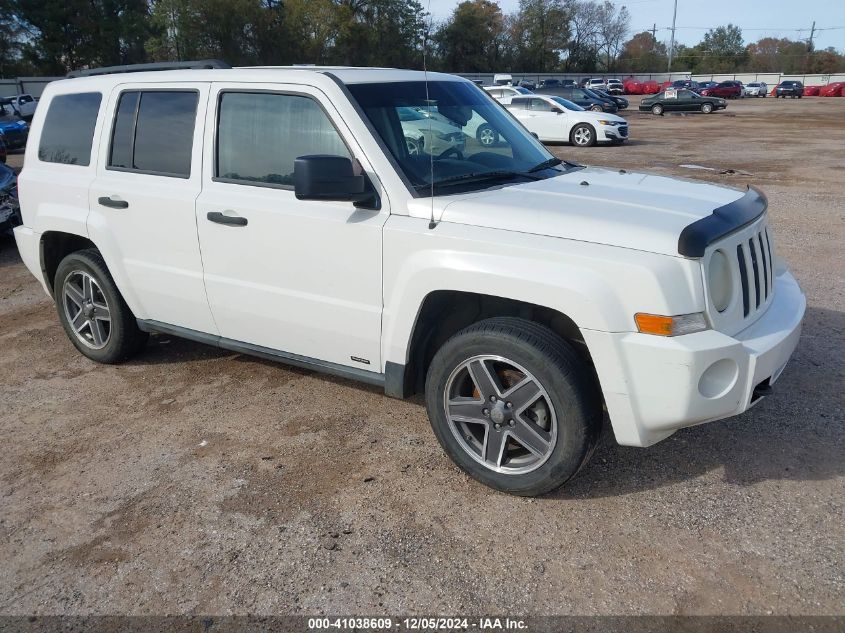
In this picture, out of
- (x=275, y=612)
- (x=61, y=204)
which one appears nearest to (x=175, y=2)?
(x=61, y=204)

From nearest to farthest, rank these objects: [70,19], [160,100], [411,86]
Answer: [411,86] → [160,100] → [70,19]

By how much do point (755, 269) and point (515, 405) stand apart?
134cm

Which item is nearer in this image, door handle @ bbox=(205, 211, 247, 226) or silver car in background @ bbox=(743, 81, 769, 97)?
door handle @ bbox=(205, 211, 247, 226)

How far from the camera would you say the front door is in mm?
3697

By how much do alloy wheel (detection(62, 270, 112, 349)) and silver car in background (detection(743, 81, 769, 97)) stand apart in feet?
221

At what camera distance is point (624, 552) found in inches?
121

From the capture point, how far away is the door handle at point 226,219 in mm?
4016

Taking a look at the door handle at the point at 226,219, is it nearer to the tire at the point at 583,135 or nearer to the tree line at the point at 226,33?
the tire at the point at 583,135

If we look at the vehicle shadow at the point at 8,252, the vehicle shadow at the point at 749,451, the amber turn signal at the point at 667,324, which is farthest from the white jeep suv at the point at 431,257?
the vehicle shadow at the point at 8,252

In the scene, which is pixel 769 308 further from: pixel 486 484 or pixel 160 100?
pixel 160 100

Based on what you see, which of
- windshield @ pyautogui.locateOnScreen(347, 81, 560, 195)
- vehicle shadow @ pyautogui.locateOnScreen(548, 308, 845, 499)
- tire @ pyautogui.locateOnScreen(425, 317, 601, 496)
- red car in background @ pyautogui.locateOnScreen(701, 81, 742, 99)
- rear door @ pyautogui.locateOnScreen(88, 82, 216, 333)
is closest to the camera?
tire @ pyautogui.locateOnScreen(425, 317, 601, 496)

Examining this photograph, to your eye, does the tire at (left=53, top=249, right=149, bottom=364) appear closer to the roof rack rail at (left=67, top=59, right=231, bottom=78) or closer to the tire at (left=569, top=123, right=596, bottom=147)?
the roof rack rail at (left=67, top=59, right=231, bottom=78)

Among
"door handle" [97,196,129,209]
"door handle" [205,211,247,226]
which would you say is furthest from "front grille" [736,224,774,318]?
"door handle" [97,196,129,209]

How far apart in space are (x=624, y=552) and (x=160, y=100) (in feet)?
12.3
